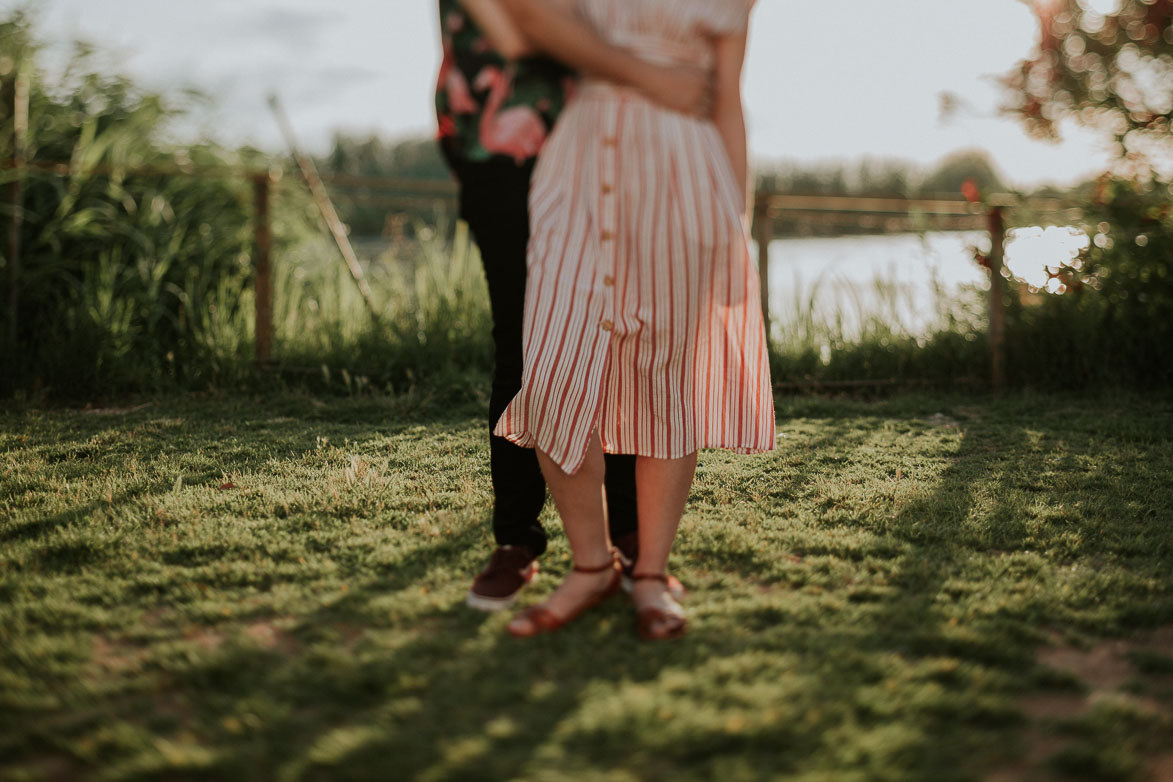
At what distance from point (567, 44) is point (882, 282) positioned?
4218 mm

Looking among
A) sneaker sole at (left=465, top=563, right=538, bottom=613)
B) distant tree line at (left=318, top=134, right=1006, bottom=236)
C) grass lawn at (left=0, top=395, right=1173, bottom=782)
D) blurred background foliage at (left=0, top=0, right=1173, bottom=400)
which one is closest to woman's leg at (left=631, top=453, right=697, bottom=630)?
grass lawn at (left=0, top=395, right=1173, bottom=782)

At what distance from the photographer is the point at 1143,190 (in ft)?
16.8

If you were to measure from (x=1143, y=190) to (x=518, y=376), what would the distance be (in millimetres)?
4523

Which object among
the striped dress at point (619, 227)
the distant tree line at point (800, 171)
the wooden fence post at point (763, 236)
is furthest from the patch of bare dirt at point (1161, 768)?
the distant tree line at point (800, 171)

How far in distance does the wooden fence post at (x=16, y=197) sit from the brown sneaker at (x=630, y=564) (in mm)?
3791

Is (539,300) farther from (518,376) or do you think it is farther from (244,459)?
(244,459)

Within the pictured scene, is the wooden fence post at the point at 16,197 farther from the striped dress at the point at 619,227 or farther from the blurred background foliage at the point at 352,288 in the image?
the striped dress at the point at 619,227

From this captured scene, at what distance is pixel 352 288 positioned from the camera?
5.39 metres

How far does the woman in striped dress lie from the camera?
72.9 inches

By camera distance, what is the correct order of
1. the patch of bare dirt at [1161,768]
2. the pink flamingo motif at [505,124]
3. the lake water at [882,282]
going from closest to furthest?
the patch of bare dirt at [1161,768] → the pink flamingo motif at [505,124] → the lake water at [882,282]

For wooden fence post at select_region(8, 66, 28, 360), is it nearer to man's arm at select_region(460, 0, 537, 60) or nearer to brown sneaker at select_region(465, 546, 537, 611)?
brown sneaker at select_region(465, 546, 537, 611)

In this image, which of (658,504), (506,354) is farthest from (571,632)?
(506,354)

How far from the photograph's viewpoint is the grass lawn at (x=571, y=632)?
142cm

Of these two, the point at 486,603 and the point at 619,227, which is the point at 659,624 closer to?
the point at 486,603
